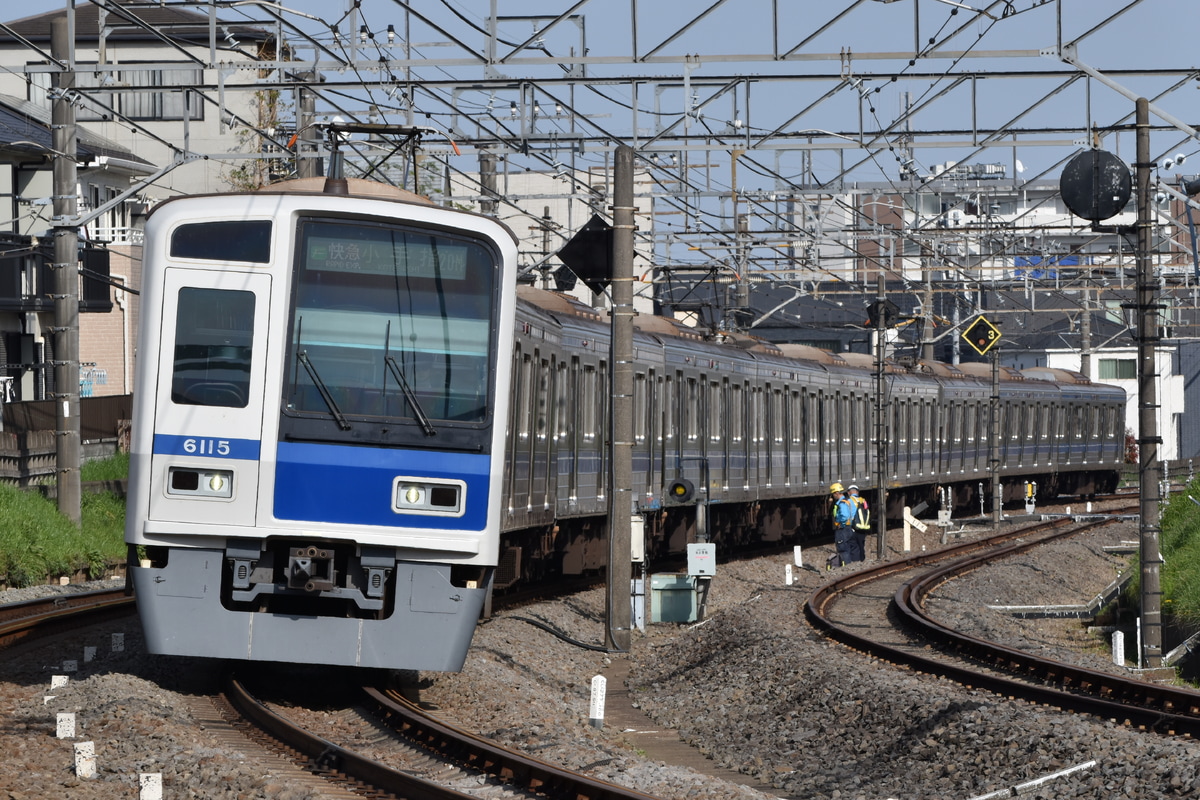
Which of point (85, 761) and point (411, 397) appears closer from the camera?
point (85, 761)

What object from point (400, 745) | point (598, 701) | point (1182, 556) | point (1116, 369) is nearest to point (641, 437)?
point (1182, 556)

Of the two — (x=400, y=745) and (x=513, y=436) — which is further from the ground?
(x=513, y=436)

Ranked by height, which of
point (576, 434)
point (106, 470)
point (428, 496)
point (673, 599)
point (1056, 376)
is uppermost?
point (1056, 376)

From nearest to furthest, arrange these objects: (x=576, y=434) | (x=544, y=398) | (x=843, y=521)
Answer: (x=544, y=398) → (x=576, y=434) → (x=843, y=521)

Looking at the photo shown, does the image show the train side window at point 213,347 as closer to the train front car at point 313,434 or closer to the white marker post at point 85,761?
the train front car at point 313,434

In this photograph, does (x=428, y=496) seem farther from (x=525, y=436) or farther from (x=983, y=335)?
(x=983, y=335)

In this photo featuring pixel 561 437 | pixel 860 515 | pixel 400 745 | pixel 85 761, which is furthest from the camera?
pixel 860 515

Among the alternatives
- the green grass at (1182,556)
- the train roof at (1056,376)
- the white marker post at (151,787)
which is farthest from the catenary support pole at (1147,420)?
the train roof at (1056,376)

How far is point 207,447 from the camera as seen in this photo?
30.3 feet

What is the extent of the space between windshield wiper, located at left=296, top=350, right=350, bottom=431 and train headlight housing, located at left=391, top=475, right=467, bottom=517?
0.43 meters

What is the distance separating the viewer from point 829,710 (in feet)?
36.3

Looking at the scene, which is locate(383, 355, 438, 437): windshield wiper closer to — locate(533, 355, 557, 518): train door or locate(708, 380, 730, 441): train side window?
locate(533, 355, 557, 518): train door

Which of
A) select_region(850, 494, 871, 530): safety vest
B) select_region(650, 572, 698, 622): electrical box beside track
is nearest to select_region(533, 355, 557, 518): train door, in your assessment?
select_region(650, 572, 698, 622): electrical box beside track

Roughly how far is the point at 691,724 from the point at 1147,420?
5.70m
